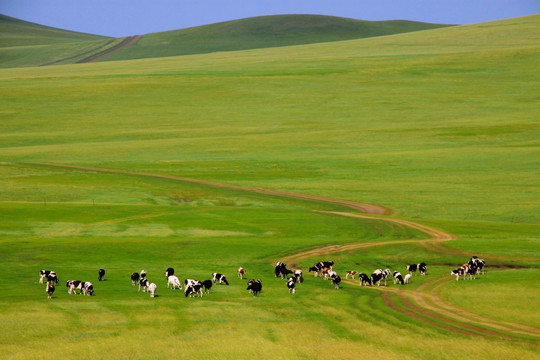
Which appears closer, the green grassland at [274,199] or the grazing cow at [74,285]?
the green grassland at [274,199]

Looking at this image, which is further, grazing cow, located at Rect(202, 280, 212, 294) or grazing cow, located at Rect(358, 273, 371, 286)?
grazing cow, located at Rect(358, 273, 371, 286)

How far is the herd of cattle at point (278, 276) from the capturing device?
25.8 meters

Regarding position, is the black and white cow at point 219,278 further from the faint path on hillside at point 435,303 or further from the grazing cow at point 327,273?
the faint path on hillside at point 435,303

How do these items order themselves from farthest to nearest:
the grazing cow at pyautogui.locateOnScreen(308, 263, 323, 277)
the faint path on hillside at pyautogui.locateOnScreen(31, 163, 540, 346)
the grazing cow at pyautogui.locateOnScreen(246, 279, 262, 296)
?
1. the grazing cow at pyautogui.locateOnScreen(308, 263, 323, 277)
2. the grazing cow at pyautogui.locateOnScreen(246, 279, 262, 296)
3. the faint path on hillside at pyautogui.locateOnScreen(31, 163, 540, 346)

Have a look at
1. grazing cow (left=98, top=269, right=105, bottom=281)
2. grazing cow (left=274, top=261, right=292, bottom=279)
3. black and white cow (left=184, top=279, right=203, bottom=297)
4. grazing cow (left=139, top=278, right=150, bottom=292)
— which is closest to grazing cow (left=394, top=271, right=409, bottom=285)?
grazing cow (left=274, top=261, right=292, bottom=279)

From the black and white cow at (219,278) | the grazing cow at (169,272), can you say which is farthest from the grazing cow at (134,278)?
the black and white cow at (219,278)

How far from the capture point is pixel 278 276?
30.3 metres

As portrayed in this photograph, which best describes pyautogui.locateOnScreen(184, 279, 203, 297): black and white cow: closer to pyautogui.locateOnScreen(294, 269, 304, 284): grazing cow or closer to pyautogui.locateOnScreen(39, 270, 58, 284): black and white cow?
pyautogui.locateOnScreen(294, 269, 304, 284): grazing cow

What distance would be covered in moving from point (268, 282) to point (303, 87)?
85.1 metres

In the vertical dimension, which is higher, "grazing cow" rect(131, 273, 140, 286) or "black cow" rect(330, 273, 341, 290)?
"black cow" rect(330, 273, 341, 290)

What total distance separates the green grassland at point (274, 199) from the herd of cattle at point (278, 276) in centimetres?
50

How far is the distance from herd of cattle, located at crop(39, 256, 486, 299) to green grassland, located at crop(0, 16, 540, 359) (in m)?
0.50

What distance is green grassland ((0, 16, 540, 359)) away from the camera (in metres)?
21.1

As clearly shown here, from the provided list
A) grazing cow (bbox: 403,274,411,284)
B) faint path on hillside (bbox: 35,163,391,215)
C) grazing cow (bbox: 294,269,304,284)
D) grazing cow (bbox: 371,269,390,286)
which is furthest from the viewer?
faint path on hillside (bbox: 35,163,391,215)
